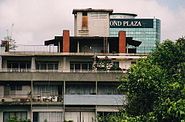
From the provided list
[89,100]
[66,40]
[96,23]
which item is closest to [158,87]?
[89,100]

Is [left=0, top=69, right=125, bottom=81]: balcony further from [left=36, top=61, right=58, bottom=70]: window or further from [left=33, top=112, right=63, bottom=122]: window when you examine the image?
[left=36, top=61, right=58, bottom=70]: window

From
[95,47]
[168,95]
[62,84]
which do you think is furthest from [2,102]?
[168,95]

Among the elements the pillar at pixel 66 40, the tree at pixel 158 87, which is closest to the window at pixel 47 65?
the pillar at pixel 66 40

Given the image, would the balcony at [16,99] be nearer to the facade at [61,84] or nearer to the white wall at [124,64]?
the facade at [61,84]

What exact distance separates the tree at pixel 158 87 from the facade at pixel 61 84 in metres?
18.7

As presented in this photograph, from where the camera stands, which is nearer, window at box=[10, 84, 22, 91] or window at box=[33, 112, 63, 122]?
window at box=[33, 112, 63, 122]

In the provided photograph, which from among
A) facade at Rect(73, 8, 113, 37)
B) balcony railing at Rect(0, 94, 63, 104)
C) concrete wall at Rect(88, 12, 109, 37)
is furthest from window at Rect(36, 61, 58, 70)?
concrete wall at Rect(88, 12, 109, 37)

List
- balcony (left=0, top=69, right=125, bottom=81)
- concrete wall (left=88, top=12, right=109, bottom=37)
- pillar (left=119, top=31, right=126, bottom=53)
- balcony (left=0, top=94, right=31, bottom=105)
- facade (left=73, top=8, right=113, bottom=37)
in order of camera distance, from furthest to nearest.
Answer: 1. concrete wall (left=88, top=12, right=109, bottom=37)
2. facade (left=73, top=8, right=113, bottom=37)
3. pillar (left=119, top=31, right=126, bottom=53)
4. balcony (left=0, top=69, right=125, bottom=81)
5. balcony (left=0, top=94, right=31, bottom=105)

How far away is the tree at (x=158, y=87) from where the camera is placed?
36.4m

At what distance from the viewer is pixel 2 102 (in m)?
63.3

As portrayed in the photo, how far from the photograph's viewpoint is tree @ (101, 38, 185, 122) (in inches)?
1435

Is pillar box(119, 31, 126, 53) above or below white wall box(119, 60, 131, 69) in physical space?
above

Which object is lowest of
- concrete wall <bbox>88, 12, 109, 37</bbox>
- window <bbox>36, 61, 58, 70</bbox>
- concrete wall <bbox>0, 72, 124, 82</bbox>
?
concrete wall <bbox>0, 72, 124, 82</bbox>

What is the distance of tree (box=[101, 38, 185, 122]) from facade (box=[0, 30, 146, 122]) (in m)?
18.7
